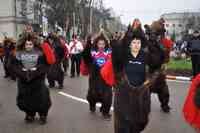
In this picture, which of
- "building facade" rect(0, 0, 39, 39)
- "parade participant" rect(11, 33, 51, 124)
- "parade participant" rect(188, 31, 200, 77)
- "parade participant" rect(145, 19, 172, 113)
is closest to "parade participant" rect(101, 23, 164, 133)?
"parade participant" rect(145, 19, 172, 113)

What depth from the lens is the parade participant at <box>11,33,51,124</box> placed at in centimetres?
780

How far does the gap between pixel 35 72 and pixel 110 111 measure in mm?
2308

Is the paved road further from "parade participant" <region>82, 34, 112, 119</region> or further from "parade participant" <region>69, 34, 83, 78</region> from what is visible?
"parade participant" <region>69, 34, 83, 78</region>

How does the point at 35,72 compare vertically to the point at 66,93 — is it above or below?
above

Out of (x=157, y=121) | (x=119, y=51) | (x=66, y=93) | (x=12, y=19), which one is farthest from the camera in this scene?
(x=12, y=19)

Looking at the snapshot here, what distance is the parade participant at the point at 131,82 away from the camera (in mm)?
5688

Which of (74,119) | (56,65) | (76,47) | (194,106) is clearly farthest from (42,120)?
(76,47)

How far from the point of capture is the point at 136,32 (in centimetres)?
571

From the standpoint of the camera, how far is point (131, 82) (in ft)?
18.7

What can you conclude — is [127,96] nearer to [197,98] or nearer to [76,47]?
[197,98]

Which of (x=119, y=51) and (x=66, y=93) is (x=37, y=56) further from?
(x=66, y=93)

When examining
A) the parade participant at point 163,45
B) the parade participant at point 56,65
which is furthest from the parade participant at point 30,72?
the parade participant at point 56,65

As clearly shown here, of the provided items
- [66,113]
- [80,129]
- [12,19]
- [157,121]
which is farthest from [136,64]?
[12,19]

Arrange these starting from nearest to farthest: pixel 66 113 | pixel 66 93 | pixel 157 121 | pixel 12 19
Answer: pixel 157 121 → pixel 66 113 → pixel 66 93 → pixel 12 19
